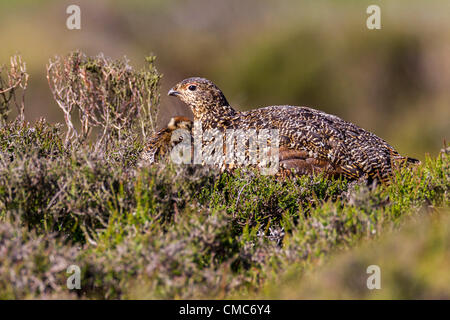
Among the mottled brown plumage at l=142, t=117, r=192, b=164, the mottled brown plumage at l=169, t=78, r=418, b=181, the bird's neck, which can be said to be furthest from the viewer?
the bird's neck

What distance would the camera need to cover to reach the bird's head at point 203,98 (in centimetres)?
737

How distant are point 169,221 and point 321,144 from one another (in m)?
2.15

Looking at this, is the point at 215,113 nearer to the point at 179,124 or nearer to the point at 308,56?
the point at 179,124

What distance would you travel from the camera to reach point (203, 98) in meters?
7.40

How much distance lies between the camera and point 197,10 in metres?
24.8

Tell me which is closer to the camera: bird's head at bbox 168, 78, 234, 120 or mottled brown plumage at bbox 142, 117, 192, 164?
mottled brown plumage at bbox 142, 117, 192, 164

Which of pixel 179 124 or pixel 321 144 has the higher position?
pixel 179 124

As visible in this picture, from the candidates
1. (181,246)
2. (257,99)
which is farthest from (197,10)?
(181,246)

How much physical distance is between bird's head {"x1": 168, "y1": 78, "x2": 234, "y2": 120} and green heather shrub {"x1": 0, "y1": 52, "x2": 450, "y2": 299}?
1206mm

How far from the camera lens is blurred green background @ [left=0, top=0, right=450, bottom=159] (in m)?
18.5

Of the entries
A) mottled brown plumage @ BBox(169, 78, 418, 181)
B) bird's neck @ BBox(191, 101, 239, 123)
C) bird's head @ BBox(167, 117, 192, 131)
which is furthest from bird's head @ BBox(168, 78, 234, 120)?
mottled brown plumage @ BBox(169, 78, 418, 181)

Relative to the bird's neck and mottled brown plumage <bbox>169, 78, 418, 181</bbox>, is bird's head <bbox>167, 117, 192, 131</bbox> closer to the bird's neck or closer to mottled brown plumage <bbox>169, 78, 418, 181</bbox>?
the bird's neck

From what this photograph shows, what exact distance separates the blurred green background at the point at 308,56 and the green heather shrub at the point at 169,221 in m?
11.0

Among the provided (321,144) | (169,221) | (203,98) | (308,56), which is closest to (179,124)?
(203,98)
